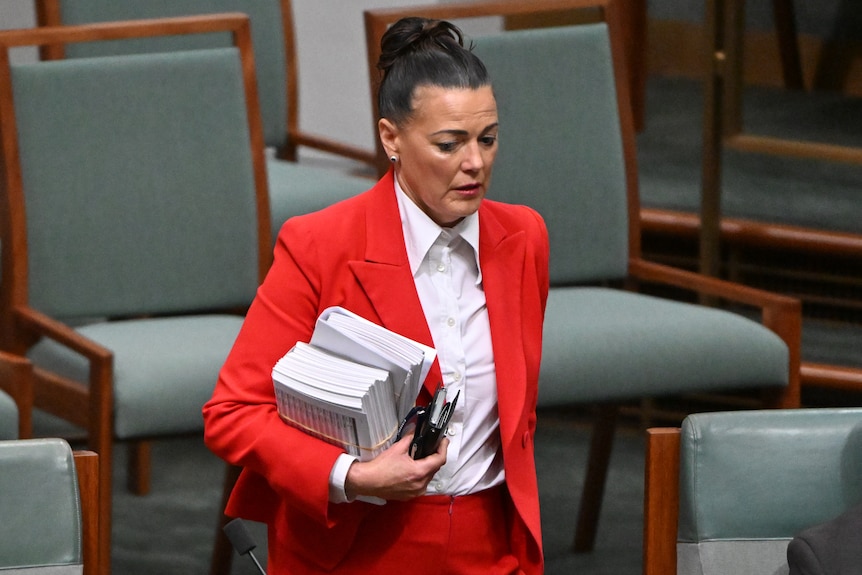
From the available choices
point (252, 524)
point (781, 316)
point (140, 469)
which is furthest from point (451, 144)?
point (140, 469)

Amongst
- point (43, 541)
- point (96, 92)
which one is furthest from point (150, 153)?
point (43, 541)

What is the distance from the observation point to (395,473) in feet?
4.62

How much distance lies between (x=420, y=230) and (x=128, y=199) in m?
1.25

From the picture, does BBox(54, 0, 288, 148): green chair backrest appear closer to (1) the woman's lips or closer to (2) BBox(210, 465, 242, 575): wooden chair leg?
(2) BBox(210, 465, 242, 575): wooden chair leg

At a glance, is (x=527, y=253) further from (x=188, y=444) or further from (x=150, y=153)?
(x=188, y=444)

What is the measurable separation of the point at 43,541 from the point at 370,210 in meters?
0.51

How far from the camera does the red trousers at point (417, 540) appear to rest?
61.6 inches

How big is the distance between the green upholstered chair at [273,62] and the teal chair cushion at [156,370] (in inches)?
25.4

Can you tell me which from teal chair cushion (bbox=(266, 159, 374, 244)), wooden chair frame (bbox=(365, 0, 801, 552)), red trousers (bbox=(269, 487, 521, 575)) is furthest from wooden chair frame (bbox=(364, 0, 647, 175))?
red trousers (bbox=(269, 487, 521, 575))

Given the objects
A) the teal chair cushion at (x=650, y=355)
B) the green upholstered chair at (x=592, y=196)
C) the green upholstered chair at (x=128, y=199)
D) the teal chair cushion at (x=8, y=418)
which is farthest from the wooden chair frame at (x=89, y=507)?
the green upholstered chair at (x=592, y=196)

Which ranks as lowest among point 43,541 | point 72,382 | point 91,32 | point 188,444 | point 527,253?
point 188,444

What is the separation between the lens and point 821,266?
3.47 m

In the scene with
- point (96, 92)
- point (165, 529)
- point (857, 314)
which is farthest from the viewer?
point (857, 314)

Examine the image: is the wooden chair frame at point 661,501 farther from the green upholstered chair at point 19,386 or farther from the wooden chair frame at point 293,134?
the wooden chair frame at point 293,134
